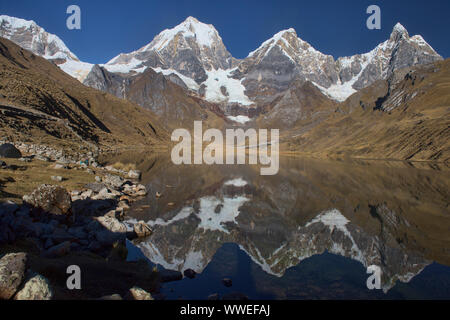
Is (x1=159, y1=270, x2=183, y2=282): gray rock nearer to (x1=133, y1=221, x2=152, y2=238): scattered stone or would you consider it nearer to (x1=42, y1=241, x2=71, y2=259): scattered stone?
(x1=42, y1=241, x2=71, y2=259): scattered stone

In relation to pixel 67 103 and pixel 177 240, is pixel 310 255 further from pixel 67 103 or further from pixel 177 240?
pixel 67 103

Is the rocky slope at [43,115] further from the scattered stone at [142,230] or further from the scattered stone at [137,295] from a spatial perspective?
the scattered stone at [137,295]

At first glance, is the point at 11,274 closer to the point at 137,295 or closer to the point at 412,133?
the point at 137,295

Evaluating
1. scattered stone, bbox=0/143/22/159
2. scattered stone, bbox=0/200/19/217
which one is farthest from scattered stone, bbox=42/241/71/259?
scattered stone, bbox=0/143/22/159

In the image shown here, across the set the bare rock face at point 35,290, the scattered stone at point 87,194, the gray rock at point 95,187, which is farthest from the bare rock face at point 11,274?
the gray rock at point 95,187

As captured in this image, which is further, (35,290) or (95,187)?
(95,187)

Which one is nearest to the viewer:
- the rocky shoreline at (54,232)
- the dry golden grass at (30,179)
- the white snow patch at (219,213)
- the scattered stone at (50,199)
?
the rocky shoreline at (54,232)

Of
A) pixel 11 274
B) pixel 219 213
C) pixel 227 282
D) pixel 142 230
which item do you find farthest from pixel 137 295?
pixel 219 213
